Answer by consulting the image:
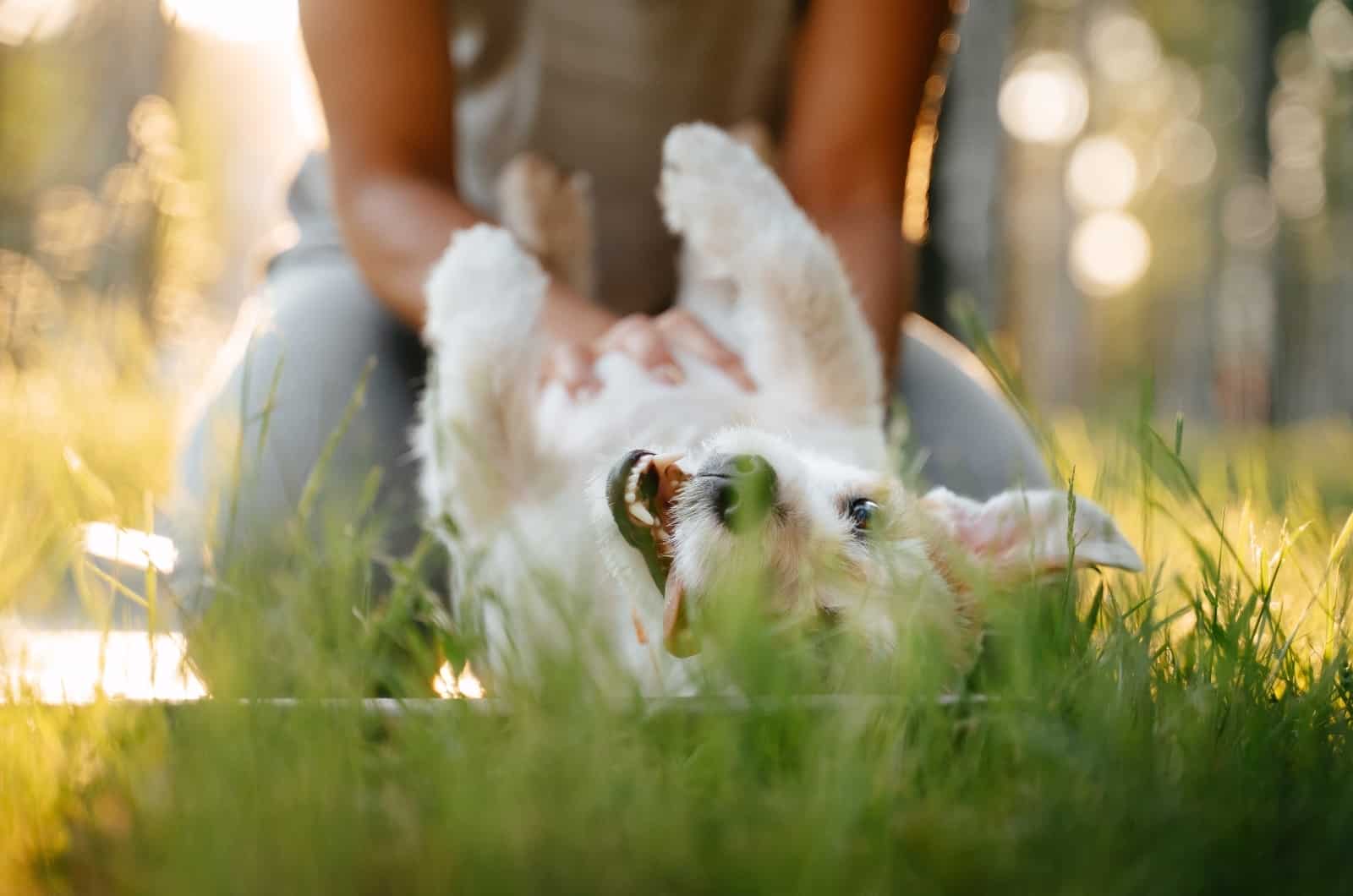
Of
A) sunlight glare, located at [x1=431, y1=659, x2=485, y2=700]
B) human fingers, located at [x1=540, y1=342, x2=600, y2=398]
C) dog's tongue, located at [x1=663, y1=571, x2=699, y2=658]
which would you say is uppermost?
human fingers, located at [x1=540, y1=342, x2=600, y2=398]

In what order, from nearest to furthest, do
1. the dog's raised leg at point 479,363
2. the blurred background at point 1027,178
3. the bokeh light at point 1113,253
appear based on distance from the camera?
1. the dog's raised leg at point 479,363
2. the blurred background at point 1027,178
3. the bokeh light at point 1113,253

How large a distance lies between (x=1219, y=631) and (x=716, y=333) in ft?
3.95

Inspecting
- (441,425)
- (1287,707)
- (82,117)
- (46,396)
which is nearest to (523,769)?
(1287,707)

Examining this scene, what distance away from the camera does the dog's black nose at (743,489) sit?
1.31 meters

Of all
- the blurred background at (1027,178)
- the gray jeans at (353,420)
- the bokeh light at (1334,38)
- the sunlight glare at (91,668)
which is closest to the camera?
the sunlight glare at (91,668)

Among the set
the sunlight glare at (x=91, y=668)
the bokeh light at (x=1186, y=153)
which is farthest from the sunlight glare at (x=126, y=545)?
the bokeh light at (x=1186, y=153)

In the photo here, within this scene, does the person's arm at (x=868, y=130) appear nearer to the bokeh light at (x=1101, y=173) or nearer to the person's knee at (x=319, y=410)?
the person's knee at (x=319, y=410)

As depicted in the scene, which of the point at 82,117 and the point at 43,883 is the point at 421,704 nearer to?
the point at 43,883

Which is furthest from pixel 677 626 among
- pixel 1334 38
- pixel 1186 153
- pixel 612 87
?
pixel 1186 153

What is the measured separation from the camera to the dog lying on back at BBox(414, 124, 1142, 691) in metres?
1.43

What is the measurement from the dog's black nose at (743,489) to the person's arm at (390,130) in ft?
2.20

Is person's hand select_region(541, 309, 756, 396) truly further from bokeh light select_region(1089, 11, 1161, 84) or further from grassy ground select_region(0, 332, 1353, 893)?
bokeh light select_region(1089, 11, 1161, 84)

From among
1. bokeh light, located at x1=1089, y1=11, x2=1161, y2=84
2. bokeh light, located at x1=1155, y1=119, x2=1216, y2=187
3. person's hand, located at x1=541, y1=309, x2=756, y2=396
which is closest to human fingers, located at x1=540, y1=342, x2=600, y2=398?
person's hand, located at x1=541, y1=309, x2=756, y2=396

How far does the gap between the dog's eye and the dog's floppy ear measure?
12 centimetres
